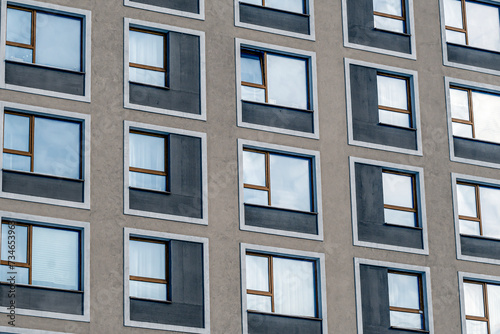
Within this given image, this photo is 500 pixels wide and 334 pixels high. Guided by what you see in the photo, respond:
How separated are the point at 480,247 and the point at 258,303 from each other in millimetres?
7692

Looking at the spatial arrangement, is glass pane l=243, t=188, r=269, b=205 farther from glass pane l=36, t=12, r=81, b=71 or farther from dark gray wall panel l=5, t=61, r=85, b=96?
glass pane l=36, t=12, r=81, b=71

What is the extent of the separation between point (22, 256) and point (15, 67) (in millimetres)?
5255

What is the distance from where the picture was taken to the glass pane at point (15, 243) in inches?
1522

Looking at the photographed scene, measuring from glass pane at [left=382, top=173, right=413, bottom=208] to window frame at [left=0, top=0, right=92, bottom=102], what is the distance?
9453 millimetres

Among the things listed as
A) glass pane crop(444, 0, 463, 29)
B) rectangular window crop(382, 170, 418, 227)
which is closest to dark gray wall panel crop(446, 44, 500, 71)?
glass pane crop(444, 0, 463, 29)

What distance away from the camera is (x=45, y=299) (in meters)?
38.5

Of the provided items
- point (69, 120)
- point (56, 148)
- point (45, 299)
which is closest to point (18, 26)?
point (69, 120)

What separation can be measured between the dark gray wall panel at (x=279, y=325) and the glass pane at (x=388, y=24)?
10.1m

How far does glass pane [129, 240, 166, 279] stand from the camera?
40219mm

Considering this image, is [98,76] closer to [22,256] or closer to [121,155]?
[121,155]

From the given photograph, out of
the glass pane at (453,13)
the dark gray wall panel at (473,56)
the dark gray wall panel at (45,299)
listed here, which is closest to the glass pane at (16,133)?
the dark gray wall panel at (45,299)

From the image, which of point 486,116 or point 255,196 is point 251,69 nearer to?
point 255,196

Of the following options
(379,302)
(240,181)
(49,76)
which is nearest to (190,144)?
(240,181)

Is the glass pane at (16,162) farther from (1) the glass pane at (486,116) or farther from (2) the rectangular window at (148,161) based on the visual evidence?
(1) the glass pane at (486,116)
